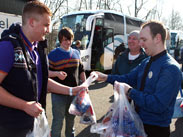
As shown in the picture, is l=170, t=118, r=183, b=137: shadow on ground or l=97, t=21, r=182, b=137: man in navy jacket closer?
l=97, t=21, r=182, b=137: man in navy jacket

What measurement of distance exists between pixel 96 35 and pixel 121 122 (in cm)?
880

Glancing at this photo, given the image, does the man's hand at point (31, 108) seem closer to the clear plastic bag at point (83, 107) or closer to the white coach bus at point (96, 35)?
the clear plastic bag at point (83, 107)

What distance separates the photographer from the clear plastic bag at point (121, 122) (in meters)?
1.69

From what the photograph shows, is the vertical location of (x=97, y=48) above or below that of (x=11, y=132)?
above

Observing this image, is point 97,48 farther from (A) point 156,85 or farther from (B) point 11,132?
(B) point 11,132

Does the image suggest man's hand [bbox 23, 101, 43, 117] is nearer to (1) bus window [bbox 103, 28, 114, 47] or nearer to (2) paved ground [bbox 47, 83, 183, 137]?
(2) paved ground [bbox 47, 83, 183, 137]

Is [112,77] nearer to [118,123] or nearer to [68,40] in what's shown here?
[118,123]

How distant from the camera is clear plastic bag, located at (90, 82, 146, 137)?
5.56ft

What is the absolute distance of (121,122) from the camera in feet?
5.71

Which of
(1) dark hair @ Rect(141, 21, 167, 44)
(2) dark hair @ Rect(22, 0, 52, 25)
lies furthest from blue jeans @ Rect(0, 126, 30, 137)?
(1) dark hair @ Rect(141, 21, 167, 44)

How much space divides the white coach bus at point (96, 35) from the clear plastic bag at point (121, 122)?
7.66 m

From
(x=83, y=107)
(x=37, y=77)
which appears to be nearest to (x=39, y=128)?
(x=37, y=77)

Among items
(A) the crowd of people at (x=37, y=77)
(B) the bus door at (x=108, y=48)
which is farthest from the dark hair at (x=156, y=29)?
(B) the bus door at (x=108, y=48)

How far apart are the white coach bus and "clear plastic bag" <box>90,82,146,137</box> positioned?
7660mm
